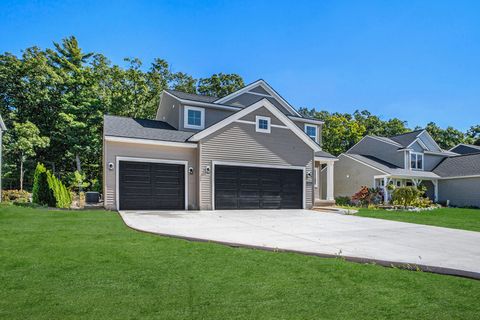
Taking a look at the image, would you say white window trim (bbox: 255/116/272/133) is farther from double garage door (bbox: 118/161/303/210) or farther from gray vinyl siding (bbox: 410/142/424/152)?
gray vinyl siding (bbox: 410/142/424/152)

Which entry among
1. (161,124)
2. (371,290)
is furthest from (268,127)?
(371,290)

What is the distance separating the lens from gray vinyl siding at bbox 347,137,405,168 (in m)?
28.9

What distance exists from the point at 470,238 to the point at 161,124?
47.2 feet

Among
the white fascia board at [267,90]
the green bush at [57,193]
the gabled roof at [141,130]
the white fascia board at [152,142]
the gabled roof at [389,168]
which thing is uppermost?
the white fascia board at [267,90]

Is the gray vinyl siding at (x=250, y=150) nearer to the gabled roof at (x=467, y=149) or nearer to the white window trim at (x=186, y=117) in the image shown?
the white window trim at (x=186, y=117)

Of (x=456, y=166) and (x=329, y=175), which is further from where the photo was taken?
(x=456, y=166)

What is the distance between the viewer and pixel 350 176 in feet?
94.1

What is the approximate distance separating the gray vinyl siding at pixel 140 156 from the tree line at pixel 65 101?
1444 centimetres

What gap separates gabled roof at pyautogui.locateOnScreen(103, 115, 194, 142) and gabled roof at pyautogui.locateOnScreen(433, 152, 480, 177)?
2300 cm

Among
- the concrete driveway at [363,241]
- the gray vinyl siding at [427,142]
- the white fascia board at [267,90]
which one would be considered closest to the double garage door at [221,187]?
the concrete driveway at [363,241]

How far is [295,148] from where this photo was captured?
1722 centimetres

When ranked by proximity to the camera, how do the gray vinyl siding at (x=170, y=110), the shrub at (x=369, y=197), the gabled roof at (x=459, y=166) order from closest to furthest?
the gray vinyl siding at (x=170, y=110) → the shrub at (x=369, y=197) → the gabled roof at (x=459, y=166)

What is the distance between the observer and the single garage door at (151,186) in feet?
46.0

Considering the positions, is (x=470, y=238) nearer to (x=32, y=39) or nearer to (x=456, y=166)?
(x=456, y=166)
